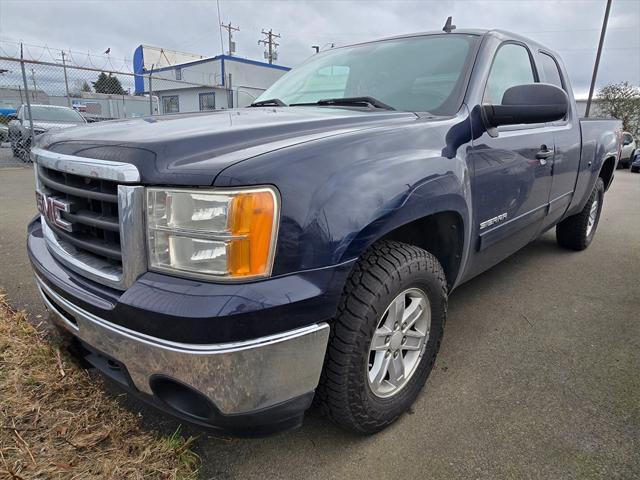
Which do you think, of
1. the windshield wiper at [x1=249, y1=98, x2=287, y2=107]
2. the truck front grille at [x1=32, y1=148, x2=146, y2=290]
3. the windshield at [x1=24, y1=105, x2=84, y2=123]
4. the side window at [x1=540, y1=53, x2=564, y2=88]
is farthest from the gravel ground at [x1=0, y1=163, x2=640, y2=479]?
the windshield at [x1=24, y1=105, x2=84, y2=123]

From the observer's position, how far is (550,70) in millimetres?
3441

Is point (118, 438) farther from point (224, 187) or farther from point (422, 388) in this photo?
point (422, 388)

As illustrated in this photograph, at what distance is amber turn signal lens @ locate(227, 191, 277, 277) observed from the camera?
4.32 feet

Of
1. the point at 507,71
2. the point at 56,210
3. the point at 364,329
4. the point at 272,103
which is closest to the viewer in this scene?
the point at 364,329

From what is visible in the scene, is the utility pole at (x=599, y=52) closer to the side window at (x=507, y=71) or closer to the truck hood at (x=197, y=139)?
the side window at (x=507, y=71)

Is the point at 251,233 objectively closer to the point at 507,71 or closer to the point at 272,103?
the point at 272,103

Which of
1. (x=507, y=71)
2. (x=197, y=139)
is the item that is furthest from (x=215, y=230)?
(x=507, y=71)

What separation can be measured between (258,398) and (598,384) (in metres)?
1.87

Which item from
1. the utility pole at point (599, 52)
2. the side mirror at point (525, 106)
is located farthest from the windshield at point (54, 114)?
the utility pole at point (599, 52)

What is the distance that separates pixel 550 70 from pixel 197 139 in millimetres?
3089

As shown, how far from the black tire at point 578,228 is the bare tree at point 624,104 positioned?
2369 cm

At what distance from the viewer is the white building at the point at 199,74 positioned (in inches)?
970

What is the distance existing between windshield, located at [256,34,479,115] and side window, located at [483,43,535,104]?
203 mm

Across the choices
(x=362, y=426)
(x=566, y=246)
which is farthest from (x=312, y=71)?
(x=566, y=246)
